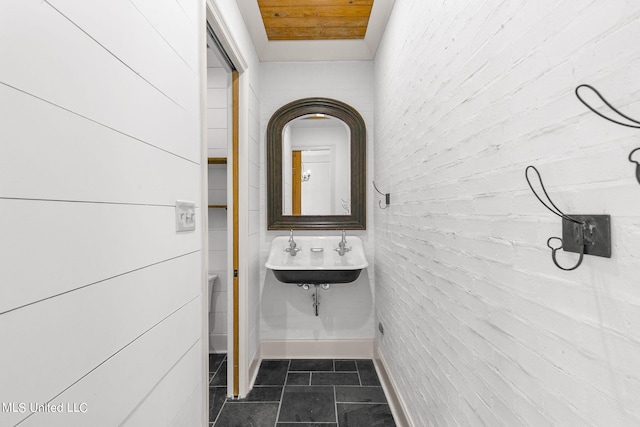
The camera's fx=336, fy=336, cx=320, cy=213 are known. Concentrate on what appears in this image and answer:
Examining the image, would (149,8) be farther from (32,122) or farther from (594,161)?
(594,161)

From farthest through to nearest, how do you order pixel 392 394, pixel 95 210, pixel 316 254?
pixel 316 254, pixel 392 394, pixel 95 210

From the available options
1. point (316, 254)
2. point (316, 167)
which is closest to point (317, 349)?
point (316, 254)

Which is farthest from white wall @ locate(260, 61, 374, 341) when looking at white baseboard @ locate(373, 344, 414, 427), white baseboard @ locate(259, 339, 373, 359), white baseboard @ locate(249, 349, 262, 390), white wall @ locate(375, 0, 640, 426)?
white wall @ locate(375, 0, 640, 426)

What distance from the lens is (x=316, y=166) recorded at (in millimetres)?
2857

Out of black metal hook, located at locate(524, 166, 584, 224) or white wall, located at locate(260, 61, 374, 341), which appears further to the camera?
white wall, located at locate(260, 61, 374, 341)

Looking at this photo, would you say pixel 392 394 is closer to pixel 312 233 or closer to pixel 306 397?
pixel 306 397

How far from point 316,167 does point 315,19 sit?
1090 mm

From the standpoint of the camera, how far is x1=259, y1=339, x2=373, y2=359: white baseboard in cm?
281

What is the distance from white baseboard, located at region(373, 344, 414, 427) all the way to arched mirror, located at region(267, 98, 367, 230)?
106 cm

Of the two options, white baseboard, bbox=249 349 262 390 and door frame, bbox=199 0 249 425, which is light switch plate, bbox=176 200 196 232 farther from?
white baseboard, bbox=249 349 262 390

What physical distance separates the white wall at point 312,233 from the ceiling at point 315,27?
12 centimetres

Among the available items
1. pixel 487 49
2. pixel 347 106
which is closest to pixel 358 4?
pixel 347 106

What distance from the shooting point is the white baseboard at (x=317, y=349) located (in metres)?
2.81

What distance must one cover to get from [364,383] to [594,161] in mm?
2237
